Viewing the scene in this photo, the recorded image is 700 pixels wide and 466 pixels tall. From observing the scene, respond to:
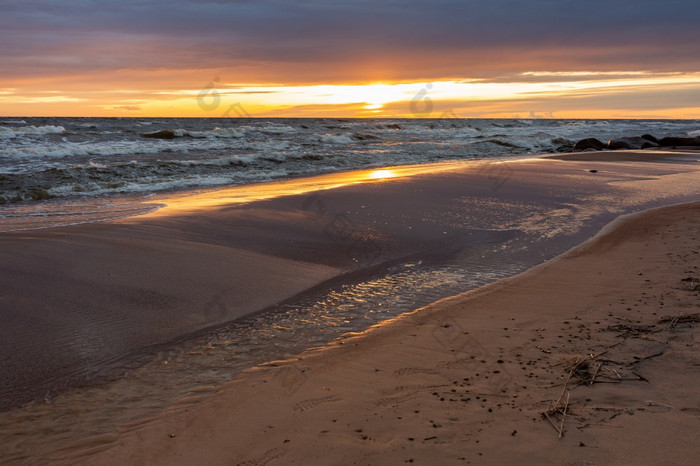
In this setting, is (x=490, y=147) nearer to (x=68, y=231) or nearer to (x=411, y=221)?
(x=411, y=221)

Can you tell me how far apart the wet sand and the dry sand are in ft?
4.18

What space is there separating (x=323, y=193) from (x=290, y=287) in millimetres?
6203

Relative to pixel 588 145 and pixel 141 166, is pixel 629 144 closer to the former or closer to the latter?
pixel 588 145

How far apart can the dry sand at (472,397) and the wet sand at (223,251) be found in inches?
50.2

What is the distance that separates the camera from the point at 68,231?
8.05 metres

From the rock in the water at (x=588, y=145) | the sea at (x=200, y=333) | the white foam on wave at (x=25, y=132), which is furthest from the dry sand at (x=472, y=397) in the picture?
the white foam on wave at (x=25, y=132)

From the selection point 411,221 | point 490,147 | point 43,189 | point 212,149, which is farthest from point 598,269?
point 490,147

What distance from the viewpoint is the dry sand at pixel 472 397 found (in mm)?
2883

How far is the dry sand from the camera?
9.46ft

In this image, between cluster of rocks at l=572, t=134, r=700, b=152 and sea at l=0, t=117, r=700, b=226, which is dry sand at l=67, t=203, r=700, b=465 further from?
cluster of rocks at l=572, t=134, r=700, b=152

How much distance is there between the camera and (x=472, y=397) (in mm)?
3408

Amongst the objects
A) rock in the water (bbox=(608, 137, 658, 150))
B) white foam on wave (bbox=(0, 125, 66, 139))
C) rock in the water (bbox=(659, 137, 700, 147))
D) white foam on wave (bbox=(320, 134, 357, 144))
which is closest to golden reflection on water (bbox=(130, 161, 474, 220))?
rock in the water (bbox=(608, 137, 658, 150))

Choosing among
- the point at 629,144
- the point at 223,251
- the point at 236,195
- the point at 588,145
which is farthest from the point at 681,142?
the point at 223,251

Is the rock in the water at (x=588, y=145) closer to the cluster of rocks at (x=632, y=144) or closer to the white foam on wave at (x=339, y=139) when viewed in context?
the cluster of rocks at (x=632, y=144)
